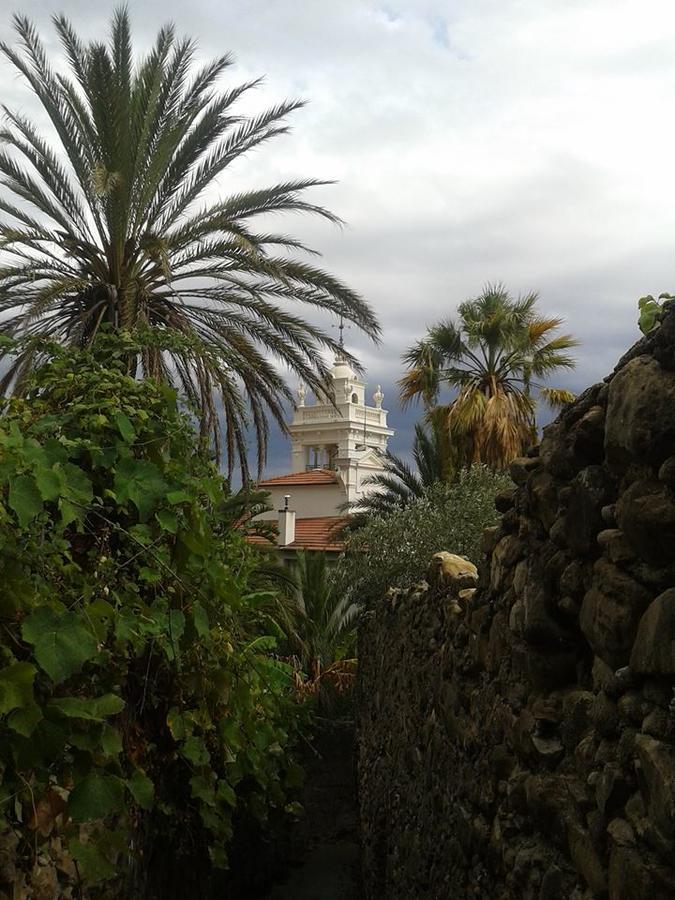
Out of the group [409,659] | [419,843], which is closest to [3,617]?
[419,843]

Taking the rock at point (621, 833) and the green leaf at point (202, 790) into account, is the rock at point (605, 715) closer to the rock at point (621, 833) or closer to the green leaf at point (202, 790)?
the rock at point (621, 833)

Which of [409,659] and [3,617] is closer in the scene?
[3,617]

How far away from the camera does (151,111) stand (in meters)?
9.71

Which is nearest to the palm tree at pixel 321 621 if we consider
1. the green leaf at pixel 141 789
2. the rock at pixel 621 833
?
the green leaf at pixel 141 789

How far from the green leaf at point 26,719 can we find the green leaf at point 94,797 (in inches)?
10.7

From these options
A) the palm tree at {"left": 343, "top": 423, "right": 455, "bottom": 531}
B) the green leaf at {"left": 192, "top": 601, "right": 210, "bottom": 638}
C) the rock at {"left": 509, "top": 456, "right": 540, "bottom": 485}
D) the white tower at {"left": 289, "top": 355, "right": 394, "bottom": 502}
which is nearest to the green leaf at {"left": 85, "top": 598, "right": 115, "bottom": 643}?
the green leaf at {"left": 192, "top": 601, "right": 210, "bottom": 638}

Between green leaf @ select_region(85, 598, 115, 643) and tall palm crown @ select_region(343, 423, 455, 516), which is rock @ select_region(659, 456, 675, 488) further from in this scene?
tall palm crown @ select_region(343, 423, 455, 516)

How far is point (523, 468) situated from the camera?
2602 mm

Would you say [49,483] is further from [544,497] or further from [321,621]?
[321,621]

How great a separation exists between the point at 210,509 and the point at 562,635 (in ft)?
6.98

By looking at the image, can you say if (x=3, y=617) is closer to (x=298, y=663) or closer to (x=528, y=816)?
(x=528, y=816)

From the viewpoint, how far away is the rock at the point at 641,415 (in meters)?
1.73

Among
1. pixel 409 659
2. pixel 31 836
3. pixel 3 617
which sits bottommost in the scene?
pixel 31 836

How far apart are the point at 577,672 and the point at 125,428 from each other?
6.09 feet
